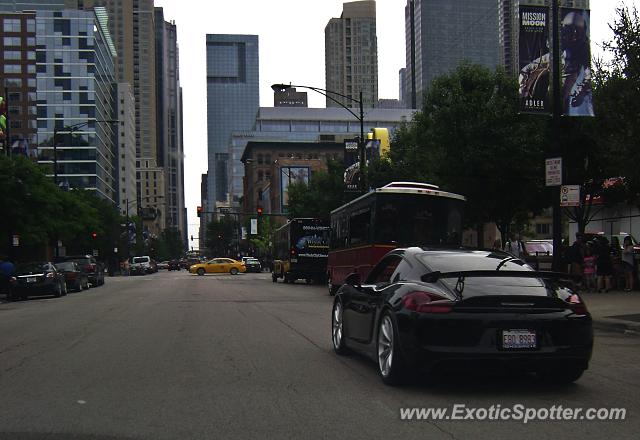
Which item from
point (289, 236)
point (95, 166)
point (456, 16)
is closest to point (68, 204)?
point (289, 236)

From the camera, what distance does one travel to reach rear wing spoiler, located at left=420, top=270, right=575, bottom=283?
7.38 meters

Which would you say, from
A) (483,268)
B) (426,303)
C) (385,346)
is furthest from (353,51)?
(426,303)

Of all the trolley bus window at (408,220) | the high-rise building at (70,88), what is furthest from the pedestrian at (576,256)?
the high-rise building at (70,88)

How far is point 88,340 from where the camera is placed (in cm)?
1230

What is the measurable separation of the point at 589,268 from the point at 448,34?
2875 centimetres

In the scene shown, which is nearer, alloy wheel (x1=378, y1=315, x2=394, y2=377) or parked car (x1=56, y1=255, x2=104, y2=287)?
alloy wheel (x1=378, y1=315, x2=394, y2=377)

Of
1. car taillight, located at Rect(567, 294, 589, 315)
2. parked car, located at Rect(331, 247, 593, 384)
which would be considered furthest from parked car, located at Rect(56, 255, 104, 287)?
car taillight, located at Rect(567, 294, 589, 315)

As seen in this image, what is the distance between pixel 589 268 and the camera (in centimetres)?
2239

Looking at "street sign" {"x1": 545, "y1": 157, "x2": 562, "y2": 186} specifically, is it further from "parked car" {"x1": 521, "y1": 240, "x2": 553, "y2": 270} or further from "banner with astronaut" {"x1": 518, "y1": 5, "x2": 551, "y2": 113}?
"parked car" {"x1": 521, "y1": 240, "x2": 553, "y2": 270}

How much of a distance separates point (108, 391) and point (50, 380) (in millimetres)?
1161

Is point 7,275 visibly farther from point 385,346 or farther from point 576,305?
point 576,305

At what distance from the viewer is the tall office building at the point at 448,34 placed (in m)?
43.4

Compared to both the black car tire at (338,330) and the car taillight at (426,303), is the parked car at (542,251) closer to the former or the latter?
the black car tire at (338,330)

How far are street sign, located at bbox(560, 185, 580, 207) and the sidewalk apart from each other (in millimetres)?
2505
